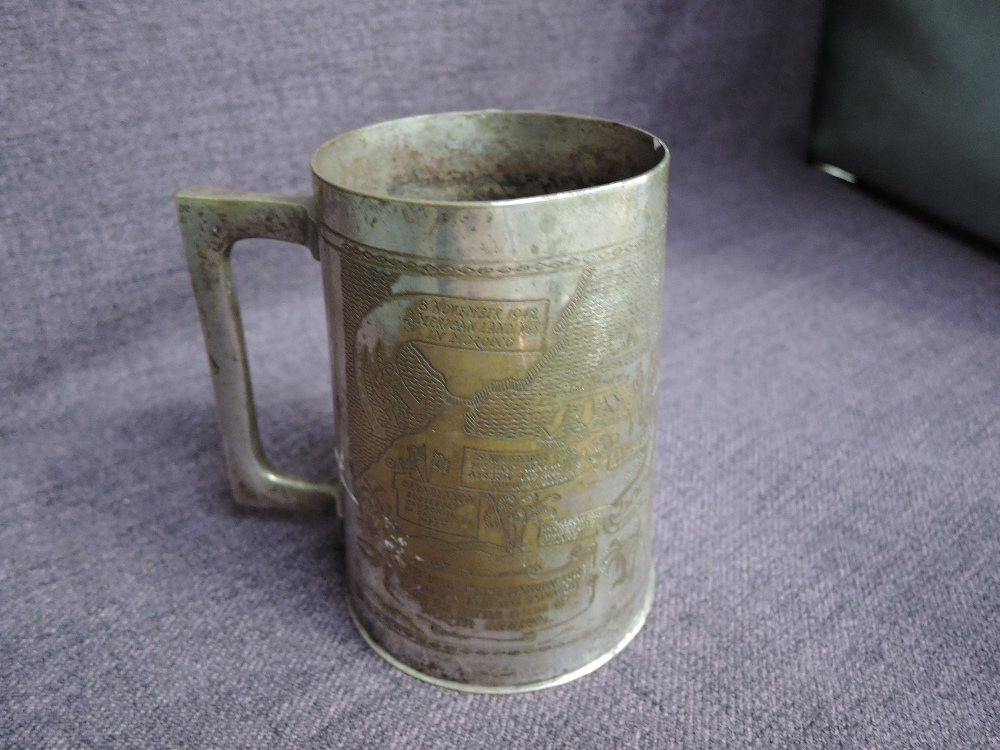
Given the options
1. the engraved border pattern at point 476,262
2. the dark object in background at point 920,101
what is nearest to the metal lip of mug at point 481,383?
the engraved border pattern at point 476,262

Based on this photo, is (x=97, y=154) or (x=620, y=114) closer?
(x=97, y=154)

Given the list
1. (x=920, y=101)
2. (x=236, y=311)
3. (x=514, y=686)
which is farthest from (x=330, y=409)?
(x=920, y=101)

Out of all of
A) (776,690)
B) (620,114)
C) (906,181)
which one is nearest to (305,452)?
(776,690)

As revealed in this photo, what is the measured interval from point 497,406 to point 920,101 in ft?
3.66

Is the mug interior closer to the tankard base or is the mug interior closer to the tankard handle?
the tankard handle

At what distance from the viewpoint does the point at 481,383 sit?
64 centimetres

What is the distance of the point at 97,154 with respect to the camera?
1.16 m

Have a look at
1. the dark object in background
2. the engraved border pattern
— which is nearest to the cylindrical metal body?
the engraved border pattern

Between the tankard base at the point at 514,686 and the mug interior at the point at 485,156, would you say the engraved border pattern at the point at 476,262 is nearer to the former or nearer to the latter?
the mug interior at the point at 485,156

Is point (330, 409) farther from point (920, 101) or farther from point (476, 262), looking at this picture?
point (920, 101)

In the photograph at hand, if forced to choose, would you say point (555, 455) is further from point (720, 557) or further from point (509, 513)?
point (720, 557)

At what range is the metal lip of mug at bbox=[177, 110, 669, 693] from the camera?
63 cm

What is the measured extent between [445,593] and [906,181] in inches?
46.6

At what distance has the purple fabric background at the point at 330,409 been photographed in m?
0.75
